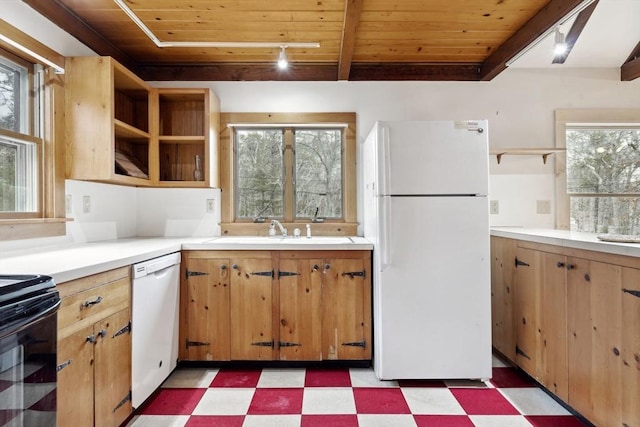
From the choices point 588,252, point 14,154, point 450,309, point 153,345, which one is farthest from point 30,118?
point 588,252

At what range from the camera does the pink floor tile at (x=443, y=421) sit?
5.82 ft

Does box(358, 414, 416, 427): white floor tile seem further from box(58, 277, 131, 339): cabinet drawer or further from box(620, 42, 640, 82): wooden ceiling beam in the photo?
box(620, 42, 640, 82): wooden ceiling beam

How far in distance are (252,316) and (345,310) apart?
0.65m

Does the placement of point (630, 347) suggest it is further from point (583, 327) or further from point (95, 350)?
point (95, 350)

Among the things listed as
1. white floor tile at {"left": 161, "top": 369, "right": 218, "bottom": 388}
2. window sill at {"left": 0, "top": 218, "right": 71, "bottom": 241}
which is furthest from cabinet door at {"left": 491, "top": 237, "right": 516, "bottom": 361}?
window sill at {"left": 0, "top": 218, "right": 71, "bottom": 241}

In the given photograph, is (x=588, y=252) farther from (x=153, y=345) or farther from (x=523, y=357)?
(x=153, y=345)

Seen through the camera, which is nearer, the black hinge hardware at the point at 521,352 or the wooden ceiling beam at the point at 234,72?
the black hinge hardware at the point at 521,352

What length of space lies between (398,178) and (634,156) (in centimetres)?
232

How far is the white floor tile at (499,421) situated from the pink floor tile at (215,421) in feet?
4.11

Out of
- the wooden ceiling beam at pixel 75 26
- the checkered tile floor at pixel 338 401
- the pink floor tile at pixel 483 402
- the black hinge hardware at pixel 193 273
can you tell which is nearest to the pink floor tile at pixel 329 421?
the checkered tile floor at pixel 338 401

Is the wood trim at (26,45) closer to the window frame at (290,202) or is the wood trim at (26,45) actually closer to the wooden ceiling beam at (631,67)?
the window frame at (290,202)

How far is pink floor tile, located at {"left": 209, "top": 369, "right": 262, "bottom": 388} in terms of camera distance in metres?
2.19

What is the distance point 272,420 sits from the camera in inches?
71.4

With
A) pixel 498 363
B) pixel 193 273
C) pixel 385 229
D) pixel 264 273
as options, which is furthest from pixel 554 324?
pixel 193 273
